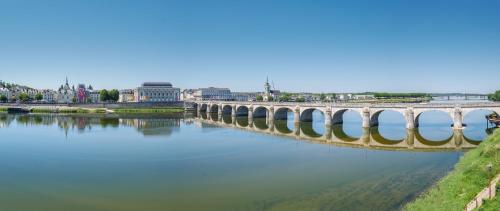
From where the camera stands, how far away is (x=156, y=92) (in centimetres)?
15662

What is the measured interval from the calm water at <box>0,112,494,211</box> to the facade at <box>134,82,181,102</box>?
110393 millimetres

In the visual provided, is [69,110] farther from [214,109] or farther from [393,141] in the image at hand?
[393,141]

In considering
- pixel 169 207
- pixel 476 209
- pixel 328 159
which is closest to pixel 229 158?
pixel 328 159

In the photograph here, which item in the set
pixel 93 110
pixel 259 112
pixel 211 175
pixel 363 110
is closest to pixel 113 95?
pixel 93 110

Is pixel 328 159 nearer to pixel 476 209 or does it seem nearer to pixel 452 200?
pixel 452 200

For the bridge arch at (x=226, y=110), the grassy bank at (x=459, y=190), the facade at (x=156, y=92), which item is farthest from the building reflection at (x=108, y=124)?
the facade at (x=156, y=92)

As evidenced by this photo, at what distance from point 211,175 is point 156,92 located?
13472 centimetres

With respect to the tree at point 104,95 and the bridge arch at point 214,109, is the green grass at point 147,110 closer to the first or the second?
the bridge arch at point 214,109

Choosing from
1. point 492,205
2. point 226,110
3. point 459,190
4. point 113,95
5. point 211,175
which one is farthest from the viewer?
point 113,95

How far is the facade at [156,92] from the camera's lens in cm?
15370

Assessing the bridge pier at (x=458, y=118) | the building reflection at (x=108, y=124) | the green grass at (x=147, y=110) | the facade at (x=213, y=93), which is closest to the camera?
the bridge pier at (x=458, y=118)

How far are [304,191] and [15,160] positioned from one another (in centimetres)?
2590

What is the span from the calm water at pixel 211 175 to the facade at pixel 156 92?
110m

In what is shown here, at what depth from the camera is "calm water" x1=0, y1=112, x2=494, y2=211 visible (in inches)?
818
